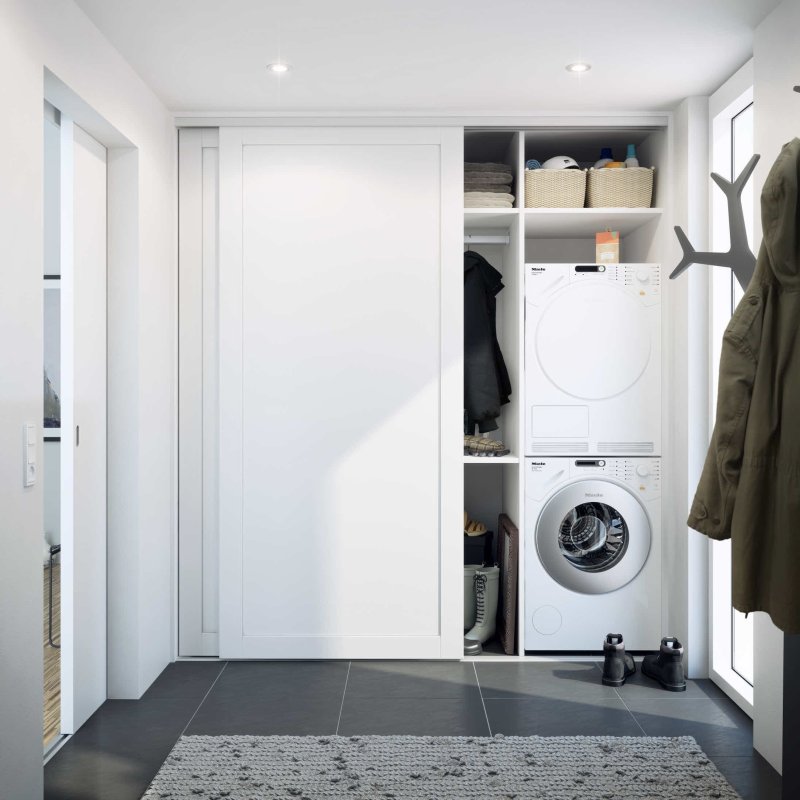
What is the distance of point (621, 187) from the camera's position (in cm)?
355

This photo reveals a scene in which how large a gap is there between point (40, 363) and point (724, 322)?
2.57 metres

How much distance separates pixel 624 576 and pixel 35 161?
2822 millimetres

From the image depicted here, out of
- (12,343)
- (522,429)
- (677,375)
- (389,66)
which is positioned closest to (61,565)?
(12,343)

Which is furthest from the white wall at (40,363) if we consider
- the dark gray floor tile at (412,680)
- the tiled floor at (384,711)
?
the dark gray floor tile at (412,680)

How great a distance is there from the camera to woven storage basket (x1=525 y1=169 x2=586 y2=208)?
3.55 m

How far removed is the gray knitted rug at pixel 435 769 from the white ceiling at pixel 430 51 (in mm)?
2416

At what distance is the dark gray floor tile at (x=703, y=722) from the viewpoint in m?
2.67

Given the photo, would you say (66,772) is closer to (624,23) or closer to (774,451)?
(774,451)

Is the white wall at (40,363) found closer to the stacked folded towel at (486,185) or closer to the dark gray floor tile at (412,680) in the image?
the dark gray floor tile at (412,680)

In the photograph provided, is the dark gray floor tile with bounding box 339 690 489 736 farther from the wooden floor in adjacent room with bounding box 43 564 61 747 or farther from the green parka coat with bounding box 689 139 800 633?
the green parka coat with bounding box 689 139 800 633

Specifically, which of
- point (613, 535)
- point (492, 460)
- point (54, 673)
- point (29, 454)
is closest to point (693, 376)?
point (613, 535)

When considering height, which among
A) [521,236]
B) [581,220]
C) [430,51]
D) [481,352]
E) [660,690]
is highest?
[430,51]

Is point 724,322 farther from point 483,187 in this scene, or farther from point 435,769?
point 435,769

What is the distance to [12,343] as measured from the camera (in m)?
2.05
